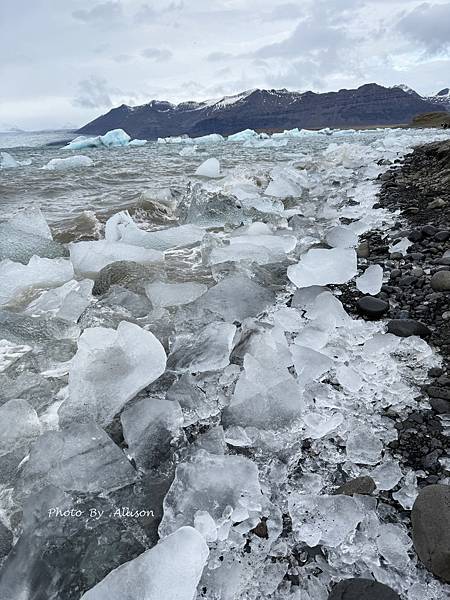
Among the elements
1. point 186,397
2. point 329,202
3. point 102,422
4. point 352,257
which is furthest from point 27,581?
point 329,202

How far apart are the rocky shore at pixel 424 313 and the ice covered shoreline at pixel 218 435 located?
0.05 metres

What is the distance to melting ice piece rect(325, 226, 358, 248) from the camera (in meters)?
3.28

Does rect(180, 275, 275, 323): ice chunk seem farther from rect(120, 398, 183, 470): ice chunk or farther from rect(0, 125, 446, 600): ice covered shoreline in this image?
rect(120, 398, 183, 470): ice chunk

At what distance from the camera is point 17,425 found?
136 centimetres

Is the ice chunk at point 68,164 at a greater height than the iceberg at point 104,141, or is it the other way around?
the ice chunk at point 68,164

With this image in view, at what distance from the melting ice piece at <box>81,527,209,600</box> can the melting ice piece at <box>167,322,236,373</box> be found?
0.84m

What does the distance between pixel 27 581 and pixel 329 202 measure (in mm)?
5084

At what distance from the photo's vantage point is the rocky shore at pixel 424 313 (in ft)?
3.15

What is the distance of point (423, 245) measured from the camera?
2926 millimetres

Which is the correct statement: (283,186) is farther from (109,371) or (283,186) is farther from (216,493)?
(216,493)

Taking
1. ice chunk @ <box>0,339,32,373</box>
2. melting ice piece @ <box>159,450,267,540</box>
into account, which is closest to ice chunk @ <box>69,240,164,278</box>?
ice chunk @ <box>0,339,32,373</box>

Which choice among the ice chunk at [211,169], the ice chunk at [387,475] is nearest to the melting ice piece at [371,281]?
the ice chunk at [387,475]

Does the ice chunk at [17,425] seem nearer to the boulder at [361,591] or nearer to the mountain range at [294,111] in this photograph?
the boulder at [361,591]

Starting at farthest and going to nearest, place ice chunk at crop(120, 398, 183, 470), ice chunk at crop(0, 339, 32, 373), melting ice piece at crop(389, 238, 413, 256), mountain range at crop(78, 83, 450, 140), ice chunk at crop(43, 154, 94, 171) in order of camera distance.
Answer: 1. mountain range at crop(78, 83, 450, 140)
2. ice chunk at crop(43, 154, 94, 171)
3. melting ice piece at crop(389, 238, 413, 256)
4. ice chunk at crop(0, 339, 32, 373)
5. ice chunk at crop(120, 398, 183, 470)
